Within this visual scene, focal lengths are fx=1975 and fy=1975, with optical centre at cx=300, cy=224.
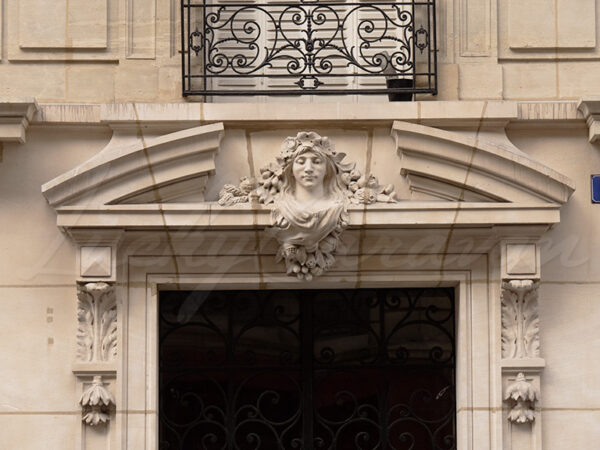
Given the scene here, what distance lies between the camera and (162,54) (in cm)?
1305

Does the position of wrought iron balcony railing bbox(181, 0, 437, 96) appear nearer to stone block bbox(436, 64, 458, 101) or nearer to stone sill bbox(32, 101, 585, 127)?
stone block bbox(436, 64, 458, 101)

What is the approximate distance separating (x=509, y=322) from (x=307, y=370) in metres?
1.39

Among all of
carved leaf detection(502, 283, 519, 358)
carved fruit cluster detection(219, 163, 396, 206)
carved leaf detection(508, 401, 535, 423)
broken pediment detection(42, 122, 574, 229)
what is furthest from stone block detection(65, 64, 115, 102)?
carved leaf detection(508, 401, 535, 423)

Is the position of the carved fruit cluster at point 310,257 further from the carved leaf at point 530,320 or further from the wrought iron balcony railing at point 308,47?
the carved leaf at point 530,320

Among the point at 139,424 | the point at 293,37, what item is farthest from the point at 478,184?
the point at 139,424

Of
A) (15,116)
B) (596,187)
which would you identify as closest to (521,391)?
(596,187)

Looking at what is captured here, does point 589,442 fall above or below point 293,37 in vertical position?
below

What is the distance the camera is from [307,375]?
13109mm

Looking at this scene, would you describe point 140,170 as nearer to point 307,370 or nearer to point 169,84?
point 169,84

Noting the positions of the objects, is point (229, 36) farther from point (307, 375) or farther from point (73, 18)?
point (307, 375)

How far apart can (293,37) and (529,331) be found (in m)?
2.56

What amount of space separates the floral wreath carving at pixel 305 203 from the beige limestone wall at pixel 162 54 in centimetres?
81

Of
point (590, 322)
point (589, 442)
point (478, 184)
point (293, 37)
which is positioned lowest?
point (589, 442)

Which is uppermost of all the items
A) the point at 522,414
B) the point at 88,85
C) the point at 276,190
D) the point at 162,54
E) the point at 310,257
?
the point at 162,54
